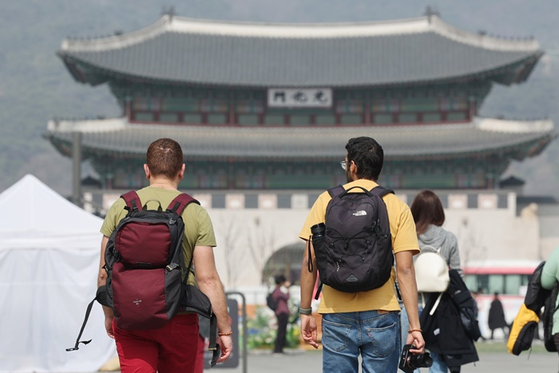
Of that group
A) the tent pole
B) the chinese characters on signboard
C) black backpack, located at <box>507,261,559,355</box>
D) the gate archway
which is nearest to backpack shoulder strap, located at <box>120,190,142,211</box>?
black backpack, located at <box>507,261,559,355</box>

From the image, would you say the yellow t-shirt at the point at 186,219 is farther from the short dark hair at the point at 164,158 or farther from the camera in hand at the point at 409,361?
the camera in hand at the point at 409,361

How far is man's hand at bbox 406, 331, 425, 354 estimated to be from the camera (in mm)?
5340

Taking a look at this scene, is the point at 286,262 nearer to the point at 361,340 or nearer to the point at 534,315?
the point at 534,315

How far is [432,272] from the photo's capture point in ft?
23.4

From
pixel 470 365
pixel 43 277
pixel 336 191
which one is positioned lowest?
pixel 470 365

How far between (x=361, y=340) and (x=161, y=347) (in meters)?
0.96

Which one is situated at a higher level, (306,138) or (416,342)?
(306,138)

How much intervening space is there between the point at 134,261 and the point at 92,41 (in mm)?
34085

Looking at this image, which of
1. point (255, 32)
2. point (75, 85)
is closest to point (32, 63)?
point (75, 85)

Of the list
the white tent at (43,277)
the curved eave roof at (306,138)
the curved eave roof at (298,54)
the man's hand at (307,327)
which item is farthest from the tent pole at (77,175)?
the man's hand at (307,327)

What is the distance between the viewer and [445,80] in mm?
37250

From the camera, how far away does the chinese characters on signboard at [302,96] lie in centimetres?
3888

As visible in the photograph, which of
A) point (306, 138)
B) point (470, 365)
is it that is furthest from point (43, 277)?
point (306, 138)

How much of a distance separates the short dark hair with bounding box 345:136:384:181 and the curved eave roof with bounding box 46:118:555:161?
101 feet
